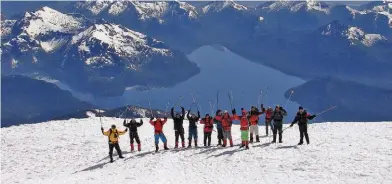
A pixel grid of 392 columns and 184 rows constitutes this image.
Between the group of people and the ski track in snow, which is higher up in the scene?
the group of people

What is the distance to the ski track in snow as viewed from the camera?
2172cm

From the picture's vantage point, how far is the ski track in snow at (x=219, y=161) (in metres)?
21.7

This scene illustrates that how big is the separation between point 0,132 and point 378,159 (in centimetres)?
3634

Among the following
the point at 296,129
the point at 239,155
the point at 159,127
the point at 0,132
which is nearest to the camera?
the point at 239,155

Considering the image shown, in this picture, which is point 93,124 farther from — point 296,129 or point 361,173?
point 361,173

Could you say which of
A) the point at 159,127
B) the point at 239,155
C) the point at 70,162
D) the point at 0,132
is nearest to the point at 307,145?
the point at 239,155

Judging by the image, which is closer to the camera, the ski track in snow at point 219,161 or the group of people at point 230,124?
the ski track in snow at point 219,161

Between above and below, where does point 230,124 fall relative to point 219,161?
above

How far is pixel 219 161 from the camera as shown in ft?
82.0

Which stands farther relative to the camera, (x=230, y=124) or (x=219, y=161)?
(x=230, y=124)

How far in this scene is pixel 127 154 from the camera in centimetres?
2973

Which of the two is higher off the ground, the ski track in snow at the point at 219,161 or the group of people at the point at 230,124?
the group of people at the point at 230,124

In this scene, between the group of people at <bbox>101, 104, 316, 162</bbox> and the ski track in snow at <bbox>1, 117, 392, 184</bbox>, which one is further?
the group of people at <bbox>101, 104, 316, 162</bbox>

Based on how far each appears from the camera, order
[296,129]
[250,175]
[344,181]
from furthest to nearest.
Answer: [296,129] → [250,175] → [344,181]
